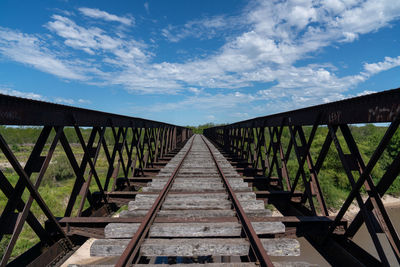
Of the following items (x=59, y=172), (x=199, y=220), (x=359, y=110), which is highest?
(x=359, y=110)

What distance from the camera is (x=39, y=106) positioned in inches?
136

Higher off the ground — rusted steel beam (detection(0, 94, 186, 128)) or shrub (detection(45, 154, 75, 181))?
rusted steel beam (detection(0, 94, 186, 128))

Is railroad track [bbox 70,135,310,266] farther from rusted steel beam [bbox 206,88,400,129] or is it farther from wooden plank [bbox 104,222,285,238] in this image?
rusted steel beam [bbox 206,88,400,129]

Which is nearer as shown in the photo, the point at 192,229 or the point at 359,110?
the point at 359,110

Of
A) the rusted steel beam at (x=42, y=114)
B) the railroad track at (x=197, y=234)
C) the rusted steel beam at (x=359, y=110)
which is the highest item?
the rusted steel beam at (x=359, y=110)

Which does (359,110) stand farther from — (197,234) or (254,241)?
(197,234)

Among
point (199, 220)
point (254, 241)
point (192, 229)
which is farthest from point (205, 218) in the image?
point (254, 241)

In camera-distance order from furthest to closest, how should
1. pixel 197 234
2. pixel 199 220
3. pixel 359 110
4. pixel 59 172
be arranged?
pixel 59 172 → pixel 199 220 → pixel 197 234 → pixel 359 110

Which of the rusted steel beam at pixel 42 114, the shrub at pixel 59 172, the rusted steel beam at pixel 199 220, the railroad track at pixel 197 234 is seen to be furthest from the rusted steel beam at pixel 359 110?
the shrub at pixel 59 172

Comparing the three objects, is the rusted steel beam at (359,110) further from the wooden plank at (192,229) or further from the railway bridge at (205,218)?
the wooden plank at (192,229)

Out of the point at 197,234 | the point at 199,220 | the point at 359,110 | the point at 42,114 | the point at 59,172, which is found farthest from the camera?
the point at 59,172

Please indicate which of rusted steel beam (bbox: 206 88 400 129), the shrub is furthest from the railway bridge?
the shrub

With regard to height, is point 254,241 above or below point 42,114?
below

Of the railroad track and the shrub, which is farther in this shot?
the shrub
